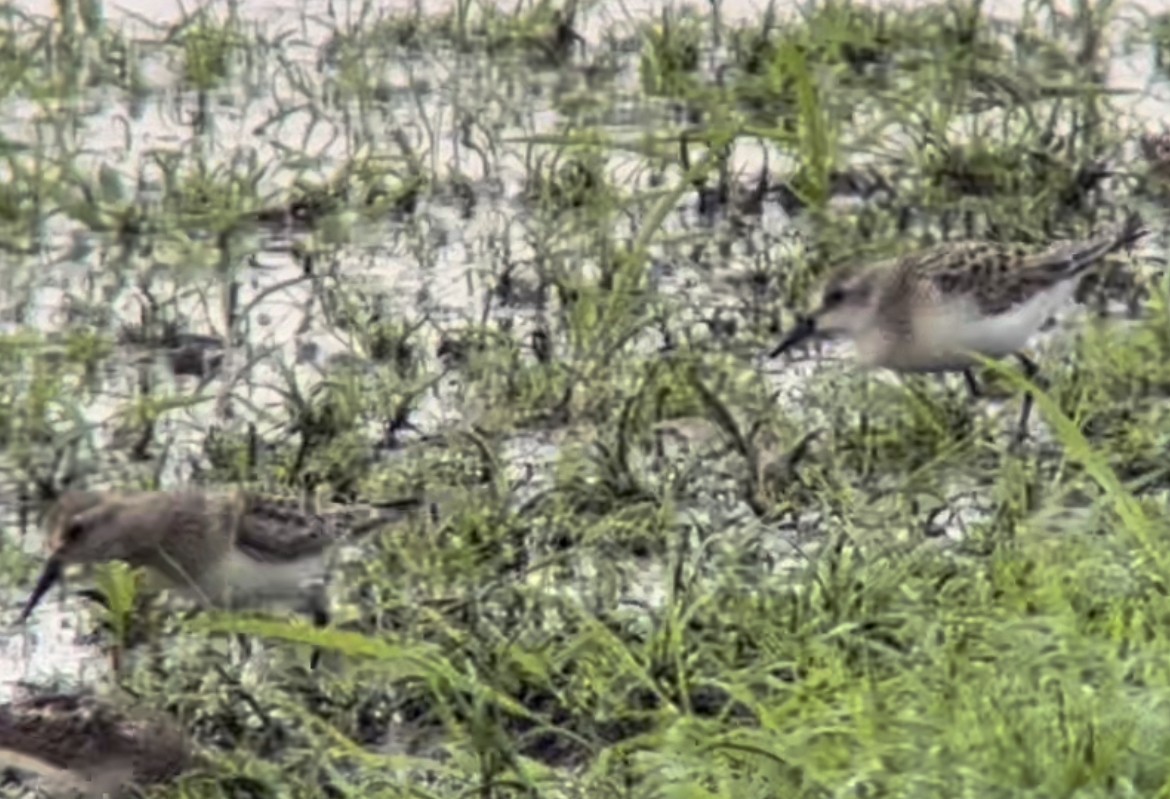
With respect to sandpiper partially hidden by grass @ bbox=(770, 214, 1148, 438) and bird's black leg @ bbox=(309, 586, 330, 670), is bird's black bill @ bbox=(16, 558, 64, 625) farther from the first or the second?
sandpiper partially hidden by grass @ bbox=(770, 214, 1148, 438)

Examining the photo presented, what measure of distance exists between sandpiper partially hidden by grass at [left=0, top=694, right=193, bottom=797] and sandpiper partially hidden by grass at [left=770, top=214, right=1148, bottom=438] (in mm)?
2373

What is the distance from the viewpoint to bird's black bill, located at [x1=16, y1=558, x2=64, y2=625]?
6.93 meters

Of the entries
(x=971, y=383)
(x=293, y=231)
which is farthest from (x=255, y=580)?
(x=293, y=231)

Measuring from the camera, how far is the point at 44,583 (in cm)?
696

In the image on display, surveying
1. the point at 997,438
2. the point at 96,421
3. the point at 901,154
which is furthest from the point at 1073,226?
the point at 96,421

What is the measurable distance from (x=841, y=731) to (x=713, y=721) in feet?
1.57

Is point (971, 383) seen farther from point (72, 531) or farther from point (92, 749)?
point (92, 749)

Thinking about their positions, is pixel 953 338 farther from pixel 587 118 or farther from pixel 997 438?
pixel 587 118

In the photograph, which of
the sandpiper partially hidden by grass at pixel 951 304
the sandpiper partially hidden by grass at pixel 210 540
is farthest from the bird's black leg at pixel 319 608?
the sandpiper partially hidden by grass at pixel 951 304

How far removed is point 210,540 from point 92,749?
0.87 metres

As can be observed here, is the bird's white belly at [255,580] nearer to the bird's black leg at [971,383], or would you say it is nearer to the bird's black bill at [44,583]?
the bird's black bill at [44,583]

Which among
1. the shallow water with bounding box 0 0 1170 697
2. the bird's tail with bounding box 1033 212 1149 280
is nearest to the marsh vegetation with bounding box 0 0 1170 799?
the shallow water with bounding box 0 0 1170 697

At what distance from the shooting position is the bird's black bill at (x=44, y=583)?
693 centimetres

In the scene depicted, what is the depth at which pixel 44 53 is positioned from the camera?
419 inches
